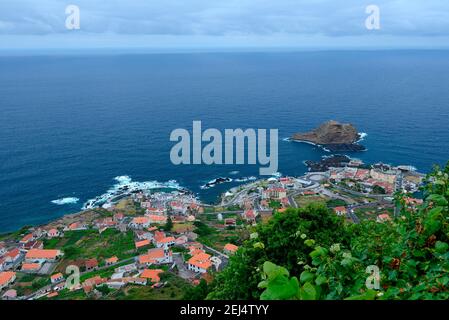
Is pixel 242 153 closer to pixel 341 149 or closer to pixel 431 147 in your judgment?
pixel 341 149

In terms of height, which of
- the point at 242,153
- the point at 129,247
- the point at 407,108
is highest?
the point at 407,108

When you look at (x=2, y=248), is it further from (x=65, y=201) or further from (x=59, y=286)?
(x=59, y=286)

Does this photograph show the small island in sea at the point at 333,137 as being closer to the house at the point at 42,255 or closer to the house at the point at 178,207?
the house at the point at 178,207

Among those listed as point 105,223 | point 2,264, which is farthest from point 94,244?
point 2,264

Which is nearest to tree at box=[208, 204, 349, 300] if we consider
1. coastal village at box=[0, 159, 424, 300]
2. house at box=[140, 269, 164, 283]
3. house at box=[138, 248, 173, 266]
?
coastal village at box=[0, 159, 424, 300]

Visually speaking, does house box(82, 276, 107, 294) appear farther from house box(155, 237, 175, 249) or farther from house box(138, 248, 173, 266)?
house box(155, 237, 175, 249)

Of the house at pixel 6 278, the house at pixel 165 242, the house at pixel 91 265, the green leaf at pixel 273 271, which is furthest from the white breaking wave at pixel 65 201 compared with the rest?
the green leaf at pixel 273 271

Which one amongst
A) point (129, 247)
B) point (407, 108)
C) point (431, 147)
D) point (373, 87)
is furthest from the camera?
point (373, 87)

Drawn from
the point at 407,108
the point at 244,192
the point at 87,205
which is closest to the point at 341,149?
the point at 244,192
